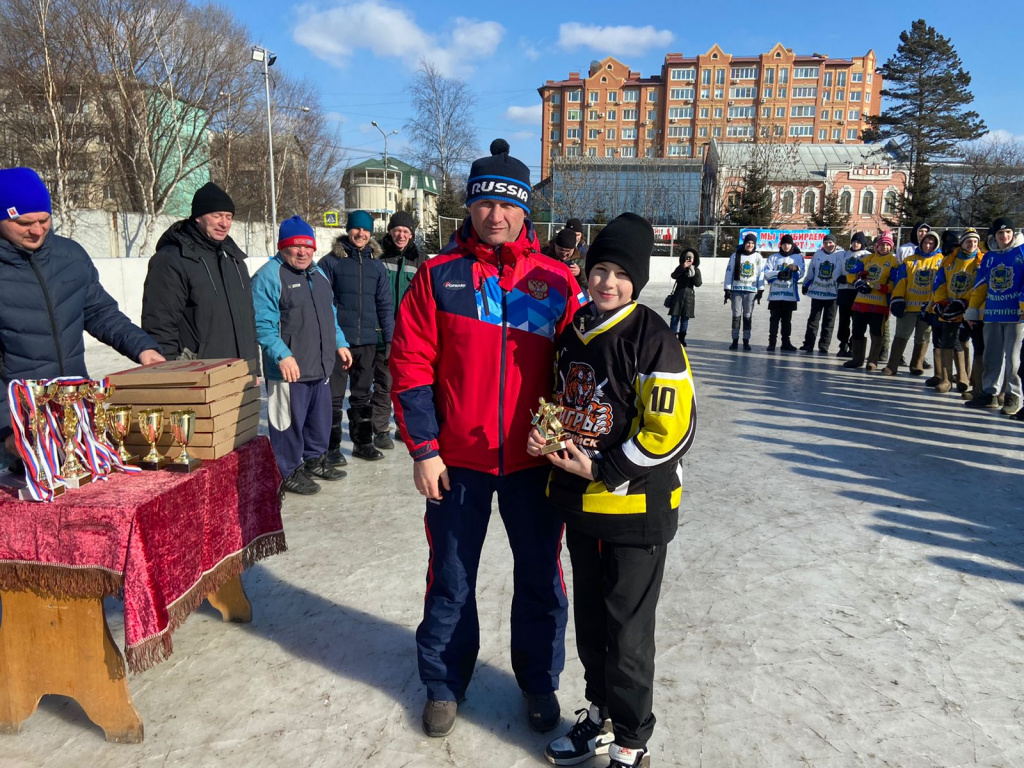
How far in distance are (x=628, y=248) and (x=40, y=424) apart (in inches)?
80.3

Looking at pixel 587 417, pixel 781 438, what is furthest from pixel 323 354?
pixel 781 438

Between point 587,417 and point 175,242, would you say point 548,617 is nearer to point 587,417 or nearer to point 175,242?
point 587,417

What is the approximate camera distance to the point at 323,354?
4.51m

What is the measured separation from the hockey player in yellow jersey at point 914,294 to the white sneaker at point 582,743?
7.77 metres

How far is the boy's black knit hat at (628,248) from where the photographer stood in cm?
203

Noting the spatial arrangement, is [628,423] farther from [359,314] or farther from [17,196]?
[359,314]

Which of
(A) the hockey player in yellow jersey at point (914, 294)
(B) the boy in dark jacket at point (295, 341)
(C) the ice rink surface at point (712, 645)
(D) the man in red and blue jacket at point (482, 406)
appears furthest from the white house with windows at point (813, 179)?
(D) the man in red and blue jacket at point (482, 406)

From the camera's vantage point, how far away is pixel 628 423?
2.05 meters

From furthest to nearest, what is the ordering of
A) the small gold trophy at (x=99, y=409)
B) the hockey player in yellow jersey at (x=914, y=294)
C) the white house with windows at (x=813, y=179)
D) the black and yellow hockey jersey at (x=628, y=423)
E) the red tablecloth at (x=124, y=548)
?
the white house with windows at (x=813, y=179) → the hockey player in yellow jersey at (x=914, y=294) → the small gold trophy at (x=99, y=409) → the red tablecloth at (x=124, y=548) → the black and yellow hockey jersey at (x=628, y=423)

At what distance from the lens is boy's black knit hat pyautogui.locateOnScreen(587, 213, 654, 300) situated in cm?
203

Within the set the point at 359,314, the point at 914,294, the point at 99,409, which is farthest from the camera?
the point at 914,294

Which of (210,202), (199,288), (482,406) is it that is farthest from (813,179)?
(482,406)

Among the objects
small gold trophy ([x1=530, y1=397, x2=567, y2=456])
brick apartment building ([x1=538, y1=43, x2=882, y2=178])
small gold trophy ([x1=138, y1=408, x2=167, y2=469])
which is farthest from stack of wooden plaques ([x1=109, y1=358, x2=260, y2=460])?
brick apartment building ([x1=538, y1=43, x2=882, y2=178])

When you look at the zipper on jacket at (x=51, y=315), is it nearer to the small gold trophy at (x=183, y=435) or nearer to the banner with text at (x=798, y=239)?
the small gold trophy at (x=183, y=435)
